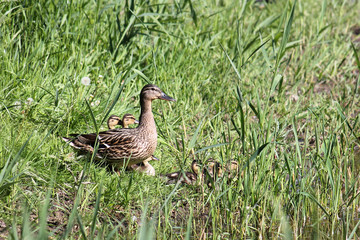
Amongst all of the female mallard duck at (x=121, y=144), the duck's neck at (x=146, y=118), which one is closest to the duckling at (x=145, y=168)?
the female mallard duck at (x=121, y=144)

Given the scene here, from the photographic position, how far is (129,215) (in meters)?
4.11

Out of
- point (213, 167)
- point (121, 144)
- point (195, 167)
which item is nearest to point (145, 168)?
point (121, 144)

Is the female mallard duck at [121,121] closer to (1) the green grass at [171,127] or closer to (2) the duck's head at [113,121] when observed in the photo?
(2) the duck's head at [113,121]

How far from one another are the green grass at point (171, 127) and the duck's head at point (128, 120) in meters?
0.25

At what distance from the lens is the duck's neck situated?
203 inches

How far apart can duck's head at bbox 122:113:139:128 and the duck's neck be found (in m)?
0.28

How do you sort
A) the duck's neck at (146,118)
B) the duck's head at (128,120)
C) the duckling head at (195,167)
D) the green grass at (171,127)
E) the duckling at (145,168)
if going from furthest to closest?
the duck's head at (128,120)
the duck's neck at (146,118)
the duckling at (145,168)
the duckling head at (195,167)
the green grass at (171,127)

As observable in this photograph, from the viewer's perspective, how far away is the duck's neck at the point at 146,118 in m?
5.16

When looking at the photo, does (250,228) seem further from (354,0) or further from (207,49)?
(354,0)

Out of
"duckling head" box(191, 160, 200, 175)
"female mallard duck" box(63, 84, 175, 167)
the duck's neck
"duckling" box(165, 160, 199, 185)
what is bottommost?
"duckling" box(165, 160, 199, 185)

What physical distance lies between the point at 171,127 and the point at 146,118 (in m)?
0.27

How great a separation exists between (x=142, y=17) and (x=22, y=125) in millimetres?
2362

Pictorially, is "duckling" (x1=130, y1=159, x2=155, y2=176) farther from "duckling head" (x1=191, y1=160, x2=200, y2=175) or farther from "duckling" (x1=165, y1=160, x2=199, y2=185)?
"duckling head" (x1=191, y1=160, x2=200, y2=175)

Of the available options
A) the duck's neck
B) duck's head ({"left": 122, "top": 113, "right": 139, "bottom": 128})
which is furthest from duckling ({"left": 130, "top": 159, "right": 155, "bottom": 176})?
duck's head ({"left": 122, "top": 113, "right": 139, "bottom": 128})
